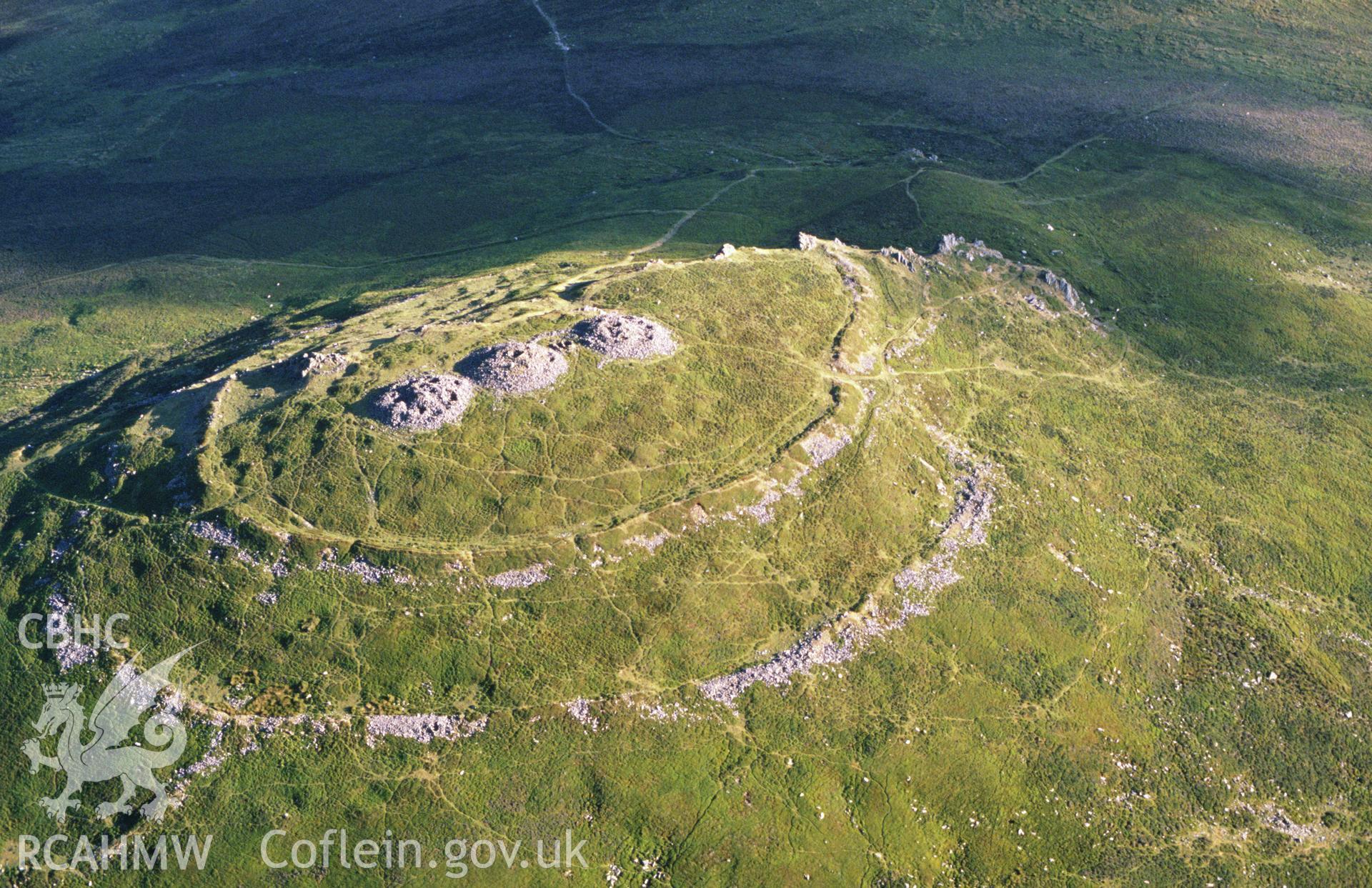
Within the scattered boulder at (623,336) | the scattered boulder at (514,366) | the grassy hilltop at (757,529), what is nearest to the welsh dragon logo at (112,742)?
the grassy hilltop at (757,529)

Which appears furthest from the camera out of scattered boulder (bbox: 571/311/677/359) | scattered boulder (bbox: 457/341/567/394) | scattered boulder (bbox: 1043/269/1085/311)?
scattered boulder (bbox: 1043/269/1085/311)

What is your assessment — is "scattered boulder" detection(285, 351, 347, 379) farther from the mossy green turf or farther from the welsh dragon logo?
the welsh dragon logo

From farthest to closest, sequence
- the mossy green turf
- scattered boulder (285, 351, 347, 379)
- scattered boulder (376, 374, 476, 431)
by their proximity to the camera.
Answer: scattered boulder (285, 351, 347, 379) → scattered boulder (376, 374, 476, 431) → the mossy green turf

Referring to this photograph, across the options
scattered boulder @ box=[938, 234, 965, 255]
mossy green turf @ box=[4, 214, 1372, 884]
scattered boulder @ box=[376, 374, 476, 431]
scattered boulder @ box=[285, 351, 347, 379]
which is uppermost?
scattered boulder @ box=[285, 351, 347, 379]

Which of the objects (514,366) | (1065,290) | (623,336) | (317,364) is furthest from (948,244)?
(317,364)

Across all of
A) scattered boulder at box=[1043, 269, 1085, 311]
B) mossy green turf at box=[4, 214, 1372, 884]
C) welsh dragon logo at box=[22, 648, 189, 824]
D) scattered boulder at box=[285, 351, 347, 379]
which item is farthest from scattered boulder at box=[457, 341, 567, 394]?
scattered boulder at box=[1043, 269, 1085, 311]

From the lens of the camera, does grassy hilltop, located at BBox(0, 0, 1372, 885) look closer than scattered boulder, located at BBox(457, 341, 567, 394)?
Yes

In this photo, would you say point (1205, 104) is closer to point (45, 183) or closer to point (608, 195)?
point (608, 195)
